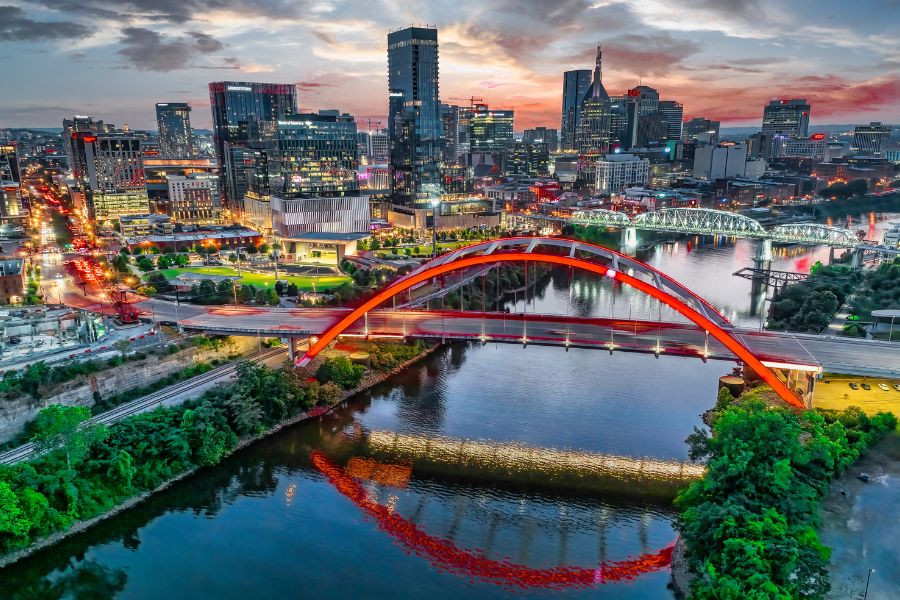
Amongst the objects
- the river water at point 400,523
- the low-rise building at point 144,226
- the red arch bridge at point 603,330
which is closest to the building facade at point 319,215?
the low-rise building at point 144,226

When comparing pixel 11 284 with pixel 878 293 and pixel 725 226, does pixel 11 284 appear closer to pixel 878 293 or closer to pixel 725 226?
pixel 878 293

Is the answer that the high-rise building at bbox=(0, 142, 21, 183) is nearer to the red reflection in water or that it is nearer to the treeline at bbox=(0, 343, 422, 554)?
the treeline at bbox=(0, 343, 422, 554)

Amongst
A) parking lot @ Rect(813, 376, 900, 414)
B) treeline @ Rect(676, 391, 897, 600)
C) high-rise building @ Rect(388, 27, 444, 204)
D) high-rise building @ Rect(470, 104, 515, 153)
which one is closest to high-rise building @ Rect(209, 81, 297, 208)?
high-rise building @ Rect(388, 27, 444, 204)

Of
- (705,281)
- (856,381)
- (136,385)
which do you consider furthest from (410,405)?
(705,281)

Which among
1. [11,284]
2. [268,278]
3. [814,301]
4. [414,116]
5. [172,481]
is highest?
[414,116]

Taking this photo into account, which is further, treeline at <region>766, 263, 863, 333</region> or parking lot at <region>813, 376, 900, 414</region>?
treeline at <region>766, 263, 863, 333</region>

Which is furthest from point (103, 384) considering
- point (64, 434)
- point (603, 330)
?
A: point (603, 330)

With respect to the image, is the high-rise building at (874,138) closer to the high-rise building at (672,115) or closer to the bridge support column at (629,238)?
the high-rise building at (672,115)

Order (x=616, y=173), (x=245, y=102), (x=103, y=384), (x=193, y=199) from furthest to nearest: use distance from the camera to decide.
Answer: (x=616, y=173), (x=245, y=102), (x=193, y=199), (x=103, y=384)
